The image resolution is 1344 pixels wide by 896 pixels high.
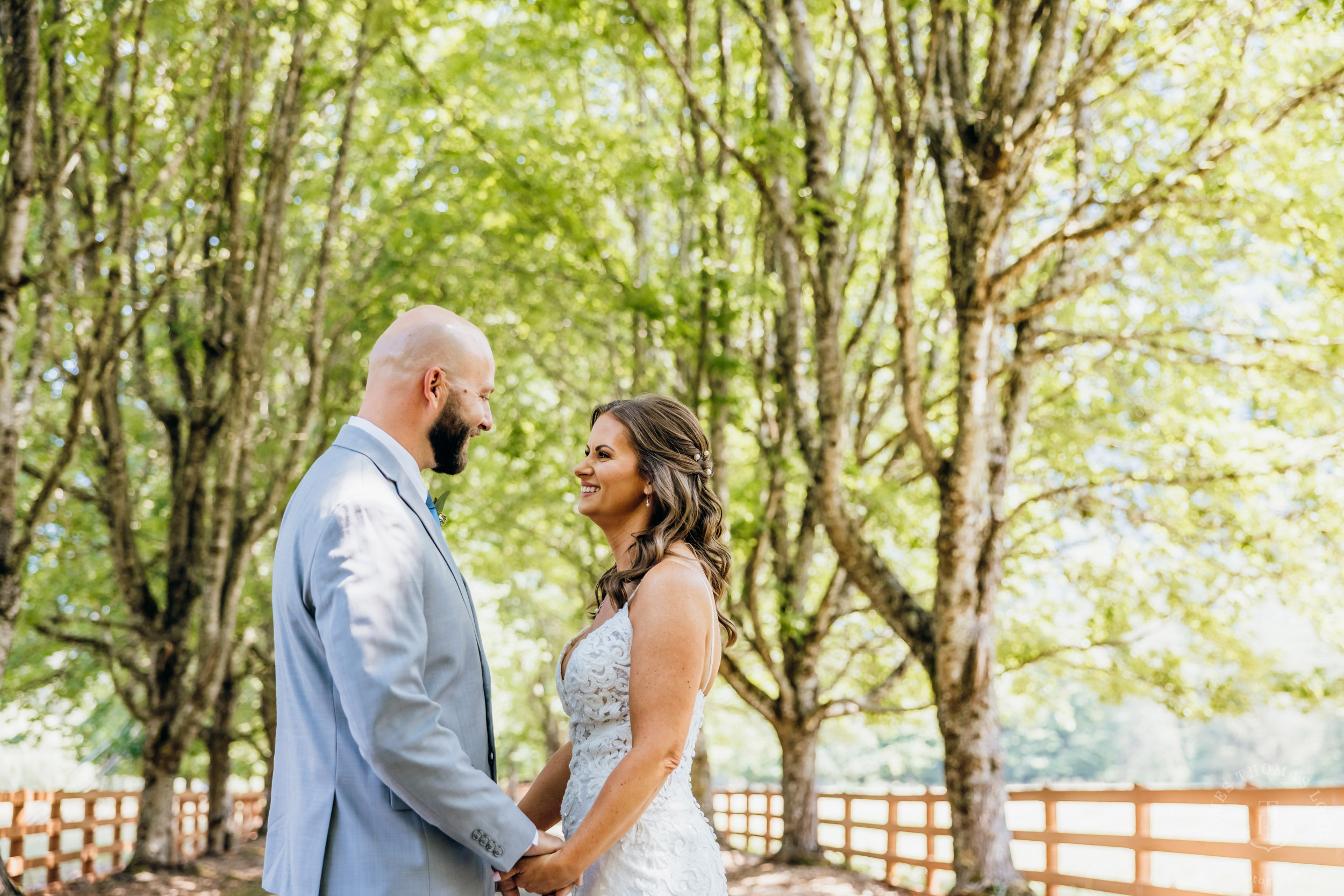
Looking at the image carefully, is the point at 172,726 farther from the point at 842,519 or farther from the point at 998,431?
the point at 998,431

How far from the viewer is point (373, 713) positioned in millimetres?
2059

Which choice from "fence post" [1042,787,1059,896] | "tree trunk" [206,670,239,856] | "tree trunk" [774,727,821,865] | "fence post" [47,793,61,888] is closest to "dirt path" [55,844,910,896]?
"tree trunk" [774,727,821,865]

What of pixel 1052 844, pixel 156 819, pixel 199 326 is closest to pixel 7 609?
Answer: pixel 199 326

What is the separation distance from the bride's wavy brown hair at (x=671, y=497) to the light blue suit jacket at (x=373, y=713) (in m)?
0.67

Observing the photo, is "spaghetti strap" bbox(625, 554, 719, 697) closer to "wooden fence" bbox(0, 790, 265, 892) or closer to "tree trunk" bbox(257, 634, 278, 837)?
"wooden fence" bbox(0, 790, 265, 892)

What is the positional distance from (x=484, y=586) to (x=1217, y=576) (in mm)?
15322

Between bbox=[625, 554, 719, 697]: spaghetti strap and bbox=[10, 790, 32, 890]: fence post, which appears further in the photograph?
bbox=[10, 790, 32, 890]: fence post

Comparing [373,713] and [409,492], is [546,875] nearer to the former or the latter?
[373,713]

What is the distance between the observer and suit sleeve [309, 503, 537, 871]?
207cm

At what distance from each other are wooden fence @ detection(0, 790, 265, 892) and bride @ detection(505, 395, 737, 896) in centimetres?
715

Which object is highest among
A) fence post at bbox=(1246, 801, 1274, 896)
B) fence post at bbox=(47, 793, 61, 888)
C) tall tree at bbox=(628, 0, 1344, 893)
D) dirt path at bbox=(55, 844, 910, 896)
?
tall tree at bbox=(628, 0, 1344, 893)

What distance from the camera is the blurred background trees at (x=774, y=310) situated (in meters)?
7.53

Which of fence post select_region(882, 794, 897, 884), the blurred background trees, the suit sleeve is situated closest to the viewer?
the suit sleeve

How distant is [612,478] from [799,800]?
10590 millimetres
